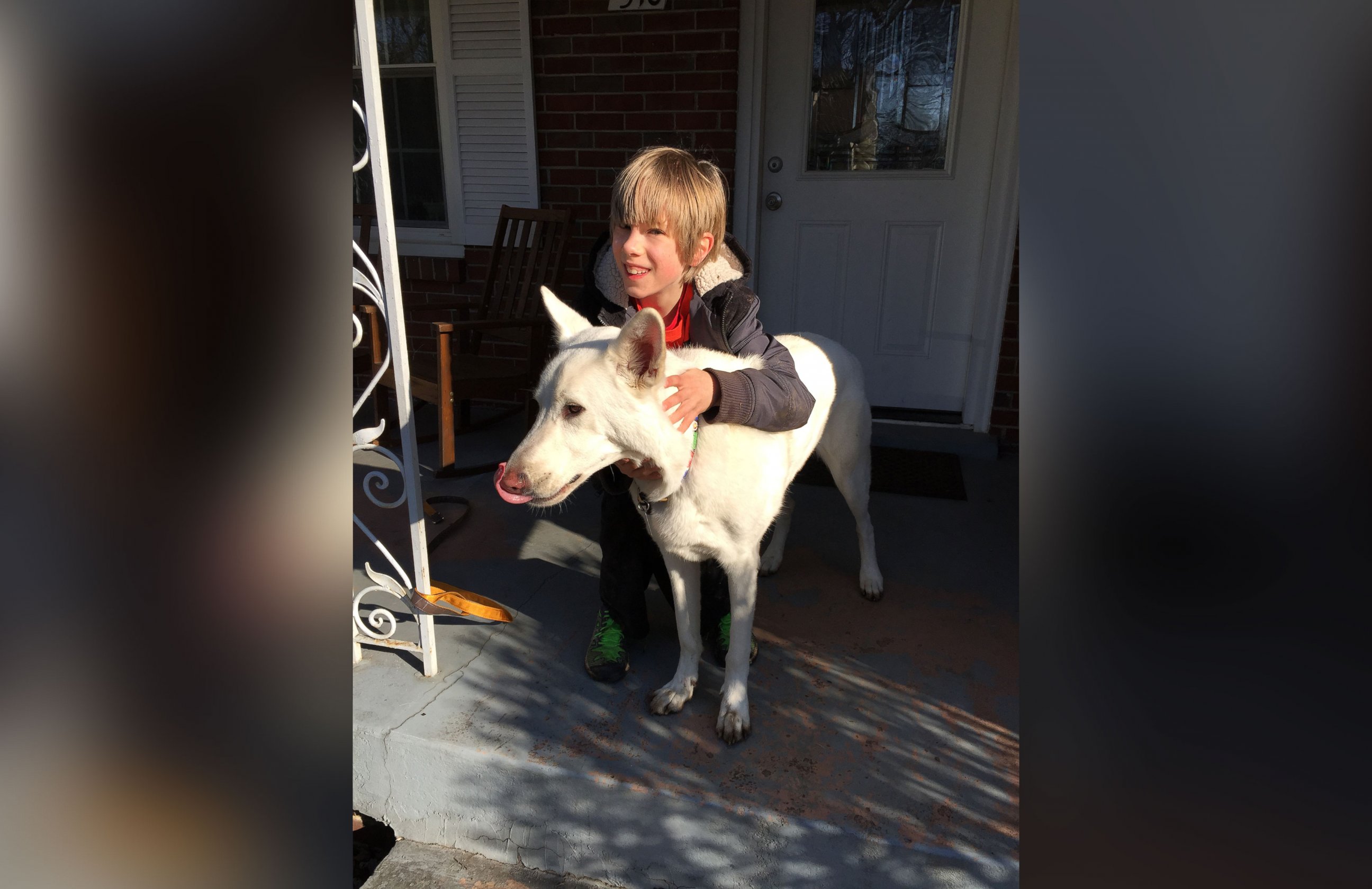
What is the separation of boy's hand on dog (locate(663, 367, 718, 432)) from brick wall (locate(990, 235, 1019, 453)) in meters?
2.92

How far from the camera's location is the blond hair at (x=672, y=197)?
2.09 metres

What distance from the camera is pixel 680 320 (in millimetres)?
2365

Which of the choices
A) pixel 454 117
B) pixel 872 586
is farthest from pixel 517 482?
pixel 454 117

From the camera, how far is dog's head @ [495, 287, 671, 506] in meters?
1.70

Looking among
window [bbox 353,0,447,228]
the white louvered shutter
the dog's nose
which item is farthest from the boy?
window [bbox 353,0,447,228]

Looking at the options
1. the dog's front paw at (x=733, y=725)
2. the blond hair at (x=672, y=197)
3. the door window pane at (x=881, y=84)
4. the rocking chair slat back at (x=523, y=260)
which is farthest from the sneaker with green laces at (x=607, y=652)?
the door window pane at (x=881, y=84)

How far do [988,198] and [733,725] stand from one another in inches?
136

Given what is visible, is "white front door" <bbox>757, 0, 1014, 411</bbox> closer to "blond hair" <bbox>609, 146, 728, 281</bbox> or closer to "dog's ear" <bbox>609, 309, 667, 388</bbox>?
"blond hair" <bbox>609, 146, 728, 281</bbox>

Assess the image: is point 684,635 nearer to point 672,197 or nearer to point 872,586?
point 872,586
